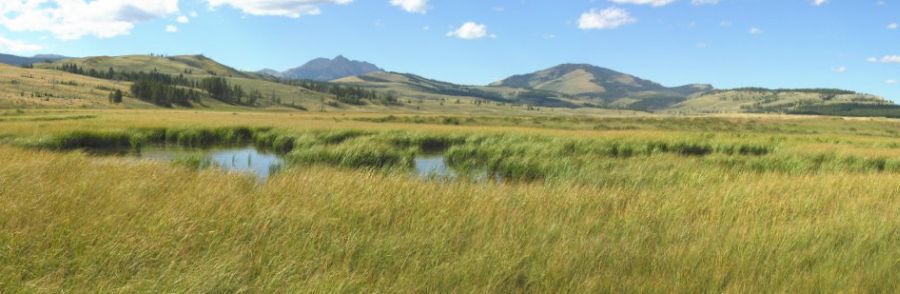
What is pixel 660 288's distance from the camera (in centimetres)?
488

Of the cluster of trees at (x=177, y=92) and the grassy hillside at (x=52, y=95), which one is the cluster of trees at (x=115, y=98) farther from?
the grassy hillside at (x=52, y=95)

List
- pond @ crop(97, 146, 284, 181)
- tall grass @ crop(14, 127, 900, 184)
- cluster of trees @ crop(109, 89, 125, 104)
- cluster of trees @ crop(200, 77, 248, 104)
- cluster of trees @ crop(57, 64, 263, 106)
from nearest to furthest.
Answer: tall grass @ crop(14, 127, 900, 184), pond @ crop(97, 146, 284, 181), cluster of trees @ crop(109, 89, 125, 104), cluster of trees @ crop(57, 64, 263, 106), cluster of trees @ crop(200, 77, 248, 104)

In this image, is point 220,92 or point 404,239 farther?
point 220,92

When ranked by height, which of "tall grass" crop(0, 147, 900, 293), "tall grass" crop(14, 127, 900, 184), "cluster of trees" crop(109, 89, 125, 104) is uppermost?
"tall grass" crop(0, 147, 900, 293)

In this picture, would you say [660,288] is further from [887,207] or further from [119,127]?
[119,127]

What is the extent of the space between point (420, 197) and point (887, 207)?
7457 mm

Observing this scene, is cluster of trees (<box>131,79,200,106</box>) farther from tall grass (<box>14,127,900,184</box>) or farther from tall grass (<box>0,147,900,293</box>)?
tall grass (<box>0,147,900,293</box>)

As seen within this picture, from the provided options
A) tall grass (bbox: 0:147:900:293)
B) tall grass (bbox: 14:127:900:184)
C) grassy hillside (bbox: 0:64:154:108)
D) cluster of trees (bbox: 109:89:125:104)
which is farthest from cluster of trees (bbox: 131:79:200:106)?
tall grass (bbox: 0:147:900:293)

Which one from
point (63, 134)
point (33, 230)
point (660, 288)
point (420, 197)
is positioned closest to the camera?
point (660, 288)

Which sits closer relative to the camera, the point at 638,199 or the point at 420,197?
the point at 420,197

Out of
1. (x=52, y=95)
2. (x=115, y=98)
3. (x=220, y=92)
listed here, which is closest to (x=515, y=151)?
(x=115, y=98)

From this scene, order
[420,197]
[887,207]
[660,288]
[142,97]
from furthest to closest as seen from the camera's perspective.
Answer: [142,97] → [887,207] → [420,197] → [660,288]

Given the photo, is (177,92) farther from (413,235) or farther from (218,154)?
(413,235)

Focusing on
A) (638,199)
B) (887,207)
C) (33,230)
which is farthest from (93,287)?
(887,207)
